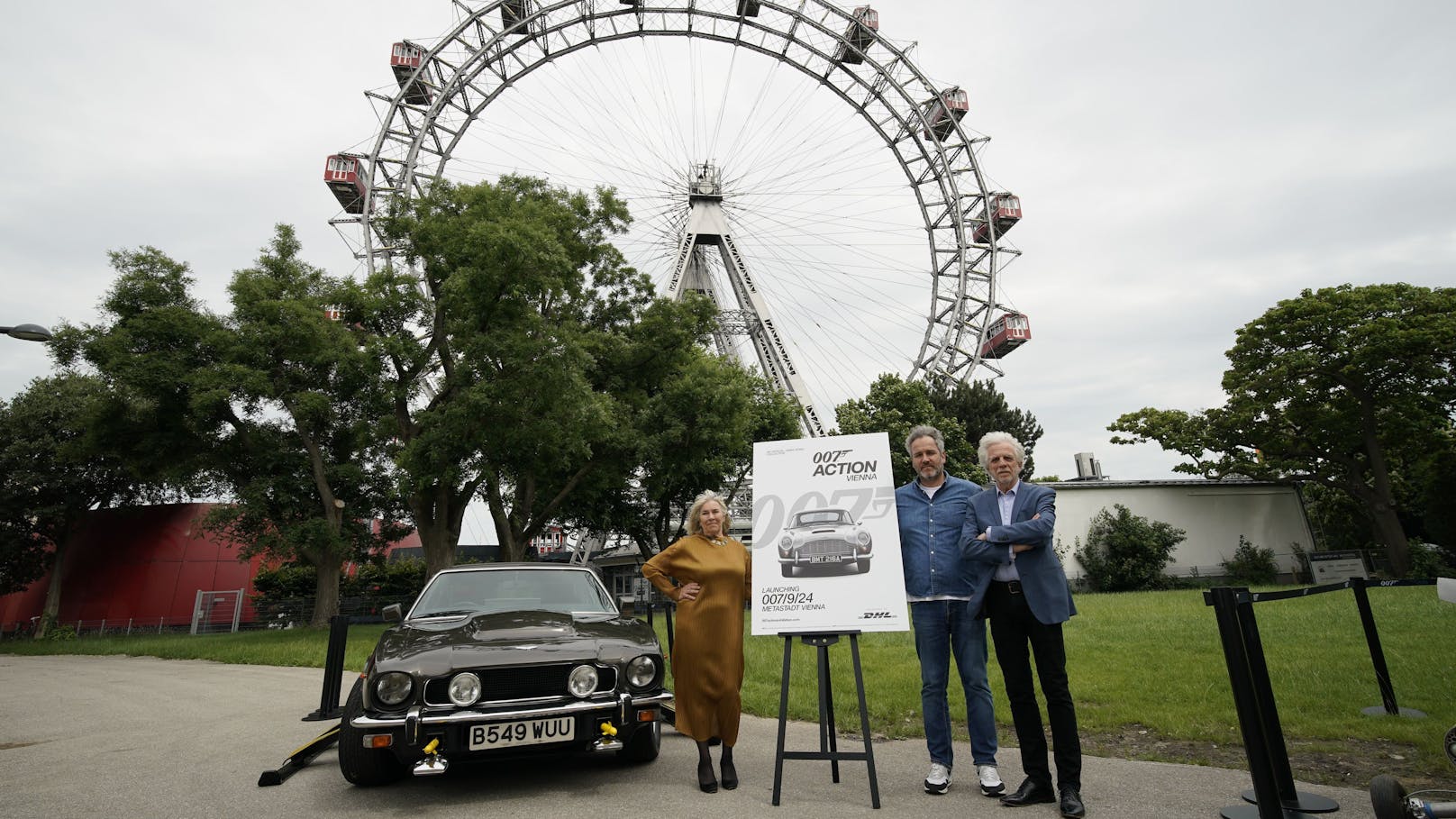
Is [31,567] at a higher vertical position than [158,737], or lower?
higher

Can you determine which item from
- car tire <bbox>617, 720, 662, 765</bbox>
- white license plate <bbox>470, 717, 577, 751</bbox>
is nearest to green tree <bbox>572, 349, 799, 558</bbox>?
car tire <bbox>617, 720, 662, 765</bbox>

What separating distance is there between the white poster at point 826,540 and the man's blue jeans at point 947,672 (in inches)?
11.7

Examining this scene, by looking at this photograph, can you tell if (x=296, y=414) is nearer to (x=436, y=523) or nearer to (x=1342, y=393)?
(x=436, y=523)

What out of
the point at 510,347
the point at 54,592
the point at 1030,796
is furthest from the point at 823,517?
the point at 54,592

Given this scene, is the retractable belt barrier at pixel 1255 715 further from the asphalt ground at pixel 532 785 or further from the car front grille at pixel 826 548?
the car front grille at pixel 826 548

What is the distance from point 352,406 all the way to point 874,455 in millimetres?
21883

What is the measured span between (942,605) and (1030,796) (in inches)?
42.1

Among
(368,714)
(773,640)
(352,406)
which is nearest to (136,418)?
(352,406)

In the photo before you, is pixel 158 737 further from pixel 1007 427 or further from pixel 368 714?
pixel 1007 427

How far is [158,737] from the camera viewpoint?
6.50 meters

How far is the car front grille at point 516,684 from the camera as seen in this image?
4.04m

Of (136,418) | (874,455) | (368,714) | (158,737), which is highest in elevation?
(136,418)

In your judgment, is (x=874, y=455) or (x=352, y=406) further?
(x=352, y=406)

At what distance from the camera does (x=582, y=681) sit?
4270 millimetres
